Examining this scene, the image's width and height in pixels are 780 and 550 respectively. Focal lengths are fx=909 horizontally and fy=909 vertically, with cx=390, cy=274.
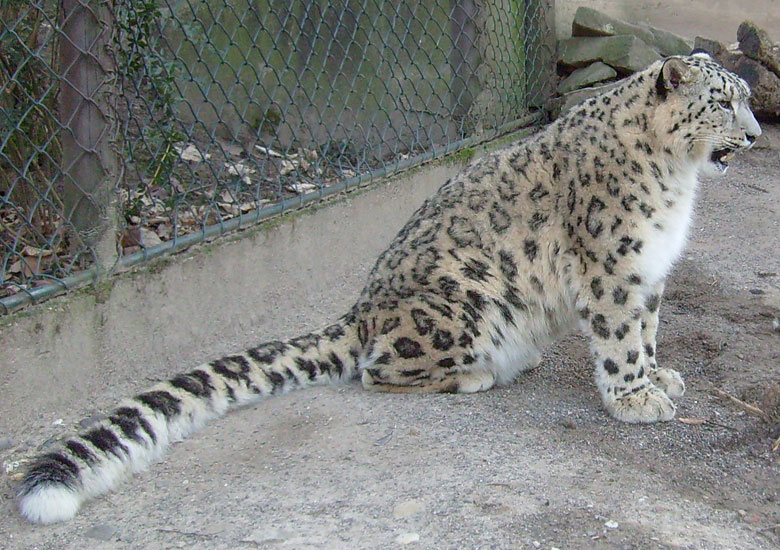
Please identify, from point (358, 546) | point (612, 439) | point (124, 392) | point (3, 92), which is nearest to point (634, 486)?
point (612, 439)

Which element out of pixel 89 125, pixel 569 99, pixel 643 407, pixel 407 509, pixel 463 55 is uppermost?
pixel 89 125

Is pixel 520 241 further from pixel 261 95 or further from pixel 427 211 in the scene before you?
pixel 261 95

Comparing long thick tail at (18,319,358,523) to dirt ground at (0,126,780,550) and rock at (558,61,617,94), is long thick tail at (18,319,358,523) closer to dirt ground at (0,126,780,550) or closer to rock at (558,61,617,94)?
dirt ground at (0,126,780,550)

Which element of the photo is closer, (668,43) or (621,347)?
(621,347)

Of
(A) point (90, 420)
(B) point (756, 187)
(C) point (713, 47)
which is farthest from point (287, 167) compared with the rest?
(C) point (713, 47)

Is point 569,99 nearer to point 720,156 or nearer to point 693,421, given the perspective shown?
point 720,156

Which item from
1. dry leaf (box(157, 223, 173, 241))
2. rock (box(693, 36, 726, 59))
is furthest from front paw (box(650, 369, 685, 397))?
rock (box(693, 36, 726, 59))

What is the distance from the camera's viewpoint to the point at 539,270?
3693mm

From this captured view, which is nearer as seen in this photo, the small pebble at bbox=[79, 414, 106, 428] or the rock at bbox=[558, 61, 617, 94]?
the small pebble at bbox=[79, 414, 106, 428]

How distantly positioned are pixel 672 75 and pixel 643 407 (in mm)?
1278

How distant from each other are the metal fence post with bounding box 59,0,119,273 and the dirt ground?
0.72 metres

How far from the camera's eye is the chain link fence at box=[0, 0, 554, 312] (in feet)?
11.7

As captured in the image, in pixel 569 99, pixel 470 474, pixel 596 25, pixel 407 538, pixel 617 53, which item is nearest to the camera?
pixel 407 538

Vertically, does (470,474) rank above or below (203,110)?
below
